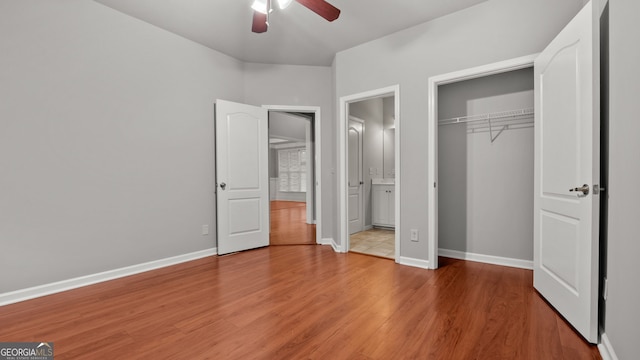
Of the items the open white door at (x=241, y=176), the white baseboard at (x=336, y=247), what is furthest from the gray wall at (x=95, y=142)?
the white baseboard at (x=336, y=247)

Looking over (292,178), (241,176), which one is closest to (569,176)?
(241,176)

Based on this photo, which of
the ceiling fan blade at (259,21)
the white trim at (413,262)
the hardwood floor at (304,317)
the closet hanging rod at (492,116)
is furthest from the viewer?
the white trim at (413,262)

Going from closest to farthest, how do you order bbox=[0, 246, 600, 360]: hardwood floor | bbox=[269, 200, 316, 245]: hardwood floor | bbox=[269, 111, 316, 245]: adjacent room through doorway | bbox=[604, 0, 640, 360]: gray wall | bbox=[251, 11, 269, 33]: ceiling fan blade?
bbox=[604, 0, 640, 360]: gray wall → bbox=[0, 246, 600, 360]: hardwood floor → bbox=[251, 11, 269, 33]: ceiling fan blade → bbox=[269, 200, 316, 245]: hardwood floor → bbox=[269, 111, 316, 245]: adjacent room through doorway

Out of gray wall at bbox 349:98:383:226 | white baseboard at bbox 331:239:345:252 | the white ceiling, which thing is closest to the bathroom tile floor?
white baseboard at bbox 331:239:345:252

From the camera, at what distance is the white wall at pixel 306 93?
14.5ft

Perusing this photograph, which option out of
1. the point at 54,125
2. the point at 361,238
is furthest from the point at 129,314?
the point at 361,238

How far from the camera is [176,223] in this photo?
11.7 ft

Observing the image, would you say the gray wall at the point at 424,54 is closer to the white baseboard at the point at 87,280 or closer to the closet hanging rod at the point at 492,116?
the closet hanging rod at the point at 492,116

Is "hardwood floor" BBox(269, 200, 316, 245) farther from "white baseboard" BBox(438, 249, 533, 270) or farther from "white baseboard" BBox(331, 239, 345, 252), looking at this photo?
"white baseboard" BBox(438, 249, 533, 270)

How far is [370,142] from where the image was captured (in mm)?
5672

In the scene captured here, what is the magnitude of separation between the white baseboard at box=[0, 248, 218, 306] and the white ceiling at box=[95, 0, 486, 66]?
2.75 metres

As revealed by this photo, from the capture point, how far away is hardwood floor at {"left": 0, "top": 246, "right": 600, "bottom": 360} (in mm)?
1714

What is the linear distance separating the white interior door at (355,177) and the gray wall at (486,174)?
1.69 meters

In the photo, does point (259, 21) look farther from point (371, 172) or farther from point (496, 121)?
point (371, 172)
